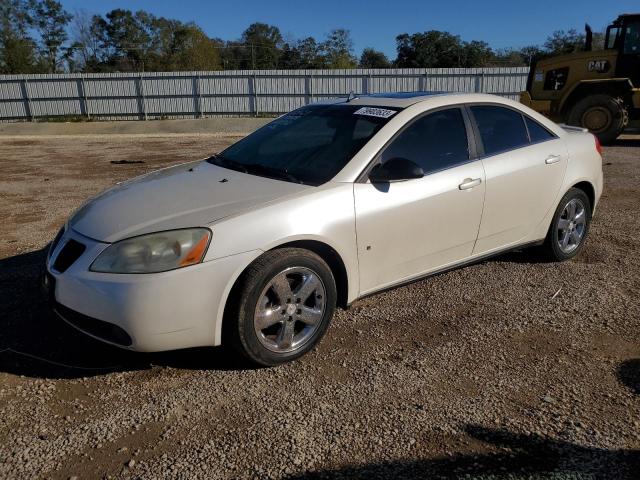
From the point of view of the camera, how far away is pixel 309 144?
398cm

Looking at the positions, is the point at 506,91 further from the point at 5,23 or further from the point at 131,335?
the point at 5,23

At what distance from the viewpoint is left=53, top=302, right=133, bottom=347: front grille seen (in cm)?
285

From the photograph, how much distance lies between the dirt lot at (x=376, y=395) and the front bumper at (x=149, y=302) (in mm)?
345

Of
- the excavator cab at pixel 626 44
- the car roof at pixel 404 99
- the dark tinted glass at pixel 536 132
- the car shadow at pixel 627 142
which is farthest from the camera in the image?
the car shadow at pixel 627 142

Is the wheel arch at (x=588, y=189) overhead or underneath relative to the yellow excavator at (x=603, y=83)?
underneath

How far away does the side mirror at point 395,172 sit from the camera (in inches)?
137

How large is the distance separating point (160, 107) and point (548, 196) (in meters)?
26.6

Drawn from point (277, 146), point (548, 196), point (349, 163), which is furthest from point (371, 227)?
point (548, 196)

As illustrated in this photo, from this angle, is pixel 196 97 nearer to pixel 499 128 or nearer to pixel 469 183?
pixel 499 128

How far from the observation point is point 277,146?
414 centimetres

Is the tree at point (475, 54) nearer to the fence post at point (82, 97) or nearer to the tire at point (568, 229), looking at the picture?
the fence post at point (82, 97)

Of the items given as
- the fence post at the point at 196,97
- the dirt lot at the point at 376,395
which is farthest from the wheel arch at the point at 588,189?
the fence post at the point at 196,97

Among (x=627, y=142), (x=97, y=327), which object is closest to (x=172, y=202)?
(x=97, y=327)

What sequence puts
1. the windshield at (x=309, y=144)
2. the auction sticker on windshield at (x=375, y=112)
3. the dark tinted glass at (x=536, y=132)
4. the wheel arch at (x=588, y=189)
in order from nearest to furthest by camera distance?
the windshield at (x=309, y=144) → the auction sticker on windshield at (x=375, y=112) → the dark tinted glass at (x=536, y=132) → the wheel arch at (x=588, y=189)
